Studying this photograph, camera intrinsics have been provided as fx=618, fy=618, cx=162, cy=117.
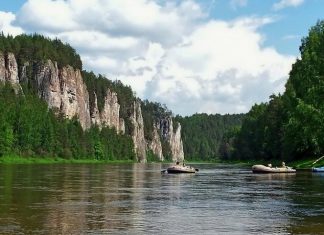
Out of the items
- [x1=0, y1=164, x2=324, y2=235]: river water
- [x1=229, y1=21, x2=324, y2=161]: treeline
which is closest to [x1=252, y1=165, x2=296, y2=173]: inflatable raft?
[x1=229, y1=21, x2=324, y2=161]: treeline

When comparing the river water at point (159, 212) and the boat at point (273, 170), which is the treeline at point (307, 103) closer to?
the boat at point (273, 170)

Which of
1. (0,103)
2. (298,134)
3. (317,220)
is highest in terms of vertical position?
(0,103)

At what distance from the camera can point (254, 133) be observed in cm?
18138

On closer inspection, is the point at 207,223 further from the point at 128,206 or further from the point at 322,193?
the point at 322,193

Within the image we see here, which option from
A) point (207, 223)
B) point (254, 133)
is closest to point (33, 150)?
point (254, 133)

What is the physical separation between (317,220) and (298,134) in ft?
245

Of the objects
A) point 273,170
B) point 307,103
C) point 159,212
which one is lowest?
point 159,212

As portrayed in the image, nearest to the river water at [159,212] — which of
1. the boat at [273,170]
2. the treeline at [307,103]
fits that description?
the boat at [273,170]

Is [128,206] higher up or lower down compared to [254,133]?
lower down

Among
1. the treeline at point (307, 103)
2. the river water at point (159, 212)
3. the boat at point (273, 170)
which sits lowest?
the river water at point (159, 212)

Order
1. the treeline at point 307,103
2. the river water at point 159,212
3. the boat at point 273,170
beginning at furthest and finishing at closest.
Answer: the treeline at point 307,103 → the boat at point 273,170 → the river water at point 159,212

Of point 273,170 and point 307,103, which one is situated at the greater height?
point 307,103

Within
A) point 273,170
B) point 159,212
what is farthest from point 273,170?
point 159,212

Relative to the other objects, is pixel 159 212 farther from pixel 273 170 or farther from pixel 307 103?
pixel 307 103
